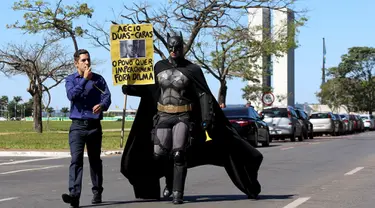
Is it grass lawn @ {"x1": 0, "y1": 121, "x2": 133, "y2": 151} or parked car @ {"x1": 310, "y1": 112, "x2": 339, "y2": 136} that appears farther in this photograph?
parked car @ {"x1": 310, "y1": 112, "x2": 339, "y2": 136}

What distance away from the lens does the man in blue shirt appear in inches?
362

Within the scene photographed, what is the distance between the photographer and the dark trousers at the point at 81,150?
9.16 m

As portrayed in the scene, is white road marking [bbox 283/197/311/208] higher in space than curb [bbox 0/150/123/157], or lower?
lower

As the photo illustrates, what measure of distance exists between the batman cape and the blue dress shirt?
1.13 ft

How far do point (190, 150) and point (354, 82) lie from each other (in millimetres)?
96051

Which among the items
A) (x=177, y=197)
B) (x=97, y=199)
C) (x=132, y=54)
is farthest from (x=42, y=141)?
(x=177, y=197)

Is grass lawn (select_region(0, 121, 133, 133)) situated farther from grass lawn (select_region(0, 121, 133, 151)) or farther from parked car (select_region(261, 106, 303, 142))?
parked car (select_region(261, 106, 303, 142))

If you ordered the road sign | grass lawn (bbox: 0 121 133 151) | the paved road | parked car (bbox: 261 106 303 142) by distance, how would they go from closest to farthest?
the paved road → grass lawn (bbox: 0 121 133 151) → parked car (bbox: 261 106 303 142) → the road sign

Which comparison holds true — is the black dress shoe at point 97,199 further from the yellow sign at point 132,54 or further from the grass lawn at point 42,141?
the grass lawn at point 42,141

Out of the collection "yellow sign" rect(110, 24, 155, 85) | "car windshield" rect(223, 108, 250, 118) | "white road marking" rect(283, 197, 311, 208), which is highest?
"yellow sign" rect(110, 24, 155, 85)

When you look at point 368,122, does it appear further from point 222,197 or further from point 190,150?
point 190,150

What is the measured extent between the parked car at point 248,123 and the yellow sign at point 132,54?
1451cm

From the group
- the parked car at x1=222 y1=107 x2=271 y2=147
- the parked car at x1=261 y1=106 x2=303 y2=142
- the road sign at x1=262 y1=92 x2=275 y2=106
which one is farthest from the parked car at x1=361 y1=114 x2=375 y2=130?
the parked car at x1=222 y1=107 x2=271 y2=147

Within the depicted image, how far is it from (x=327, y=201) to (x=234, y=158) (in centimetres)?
141
